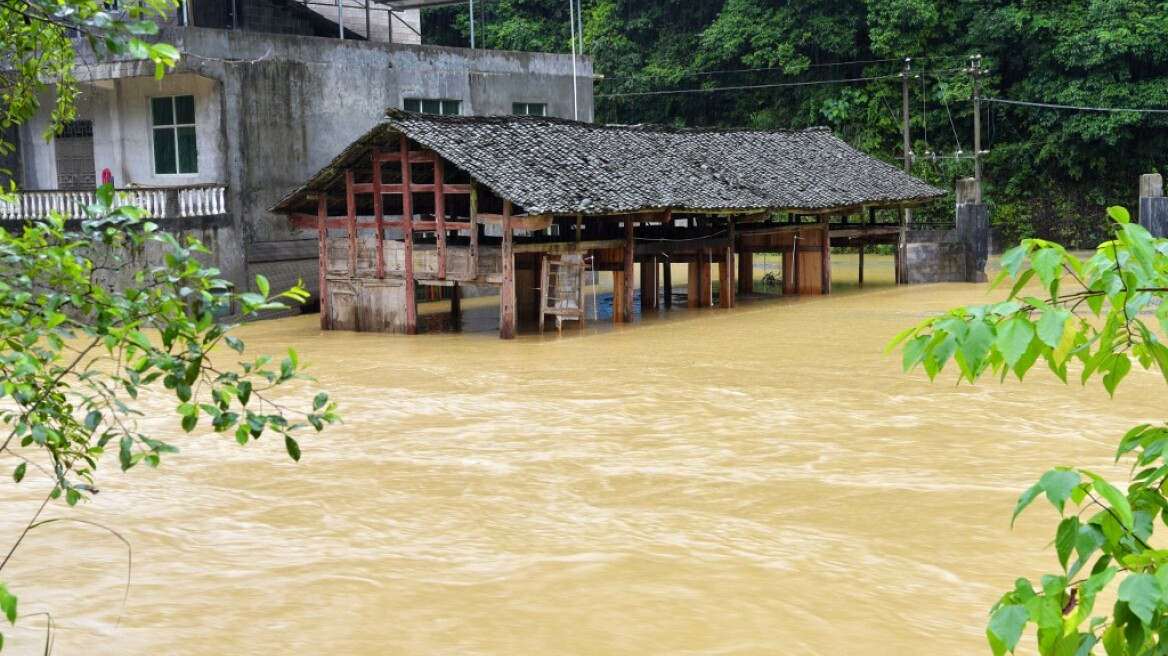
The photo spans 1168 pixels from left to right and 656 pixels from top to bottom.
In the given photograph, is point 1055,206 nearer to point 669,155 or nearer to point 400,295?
point 669,155

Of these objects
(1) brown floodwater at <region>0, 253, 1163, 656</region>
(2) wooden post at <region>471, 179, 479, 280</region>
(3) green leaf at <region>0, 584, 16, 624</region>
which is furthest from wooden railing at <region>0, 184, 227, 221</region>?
(3) green leaf at <region>0, 584, 16, 624</region>

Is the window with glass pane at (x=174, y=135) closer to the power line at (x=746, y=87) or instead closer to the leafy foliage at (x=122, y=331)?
the leafy foliage at (x=122, y=331)

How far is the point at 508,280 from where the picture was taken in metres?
19.2

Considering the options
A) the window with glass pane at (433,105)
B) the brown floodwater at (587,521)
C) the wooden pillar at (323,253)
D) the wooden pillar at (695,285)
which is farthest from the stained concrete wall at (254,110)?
the brown floodwater at (587,521)

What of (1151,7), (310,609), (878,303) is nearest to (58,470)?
(310,609)

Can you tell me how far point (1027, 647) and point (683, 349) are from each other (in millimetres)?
11563

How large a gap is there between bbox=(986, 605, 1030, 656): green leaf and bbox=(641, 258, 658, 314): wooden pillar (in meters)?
21.7

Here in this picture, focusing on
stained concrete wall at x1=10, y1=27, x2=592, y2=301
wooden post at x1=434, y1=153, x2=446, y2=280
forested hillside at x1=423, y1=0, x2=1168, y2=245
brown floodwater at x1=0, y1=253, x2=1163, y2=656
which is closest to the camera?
brown floodwater at x1=0, y1=253, x2=1163, y2=656

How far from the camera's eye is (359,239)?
827 inches

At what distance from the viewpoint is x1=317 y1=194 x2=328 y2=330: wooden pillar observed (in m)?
21.1

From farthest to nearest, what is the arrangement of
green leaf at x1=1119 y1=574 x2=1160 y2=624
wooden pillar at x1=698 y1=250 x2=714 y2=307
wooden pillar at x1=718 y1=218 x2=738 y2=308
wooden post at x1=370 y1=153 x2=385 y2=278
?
wooden pillar at x1=698 y1=250 x2=714 y2=307, wooden pillar at x1=718 y1=218 x2=738 y2=308, wooden post at x1=370 y1=153 x2=385 y2=278, green leaf at x1=1119 y1=574 x2=1160 y2=624

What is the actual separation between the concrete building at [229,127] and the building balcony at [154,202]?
0.9 inches

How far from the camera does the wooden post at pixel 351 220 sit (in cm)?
2050

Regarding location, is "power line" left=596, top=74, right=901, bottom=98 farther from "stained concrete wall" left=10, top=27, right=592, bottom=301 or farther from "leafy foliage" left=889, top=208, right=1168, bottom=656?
"leafy foliage" left=889, top=208, right=1168, bottom=656
